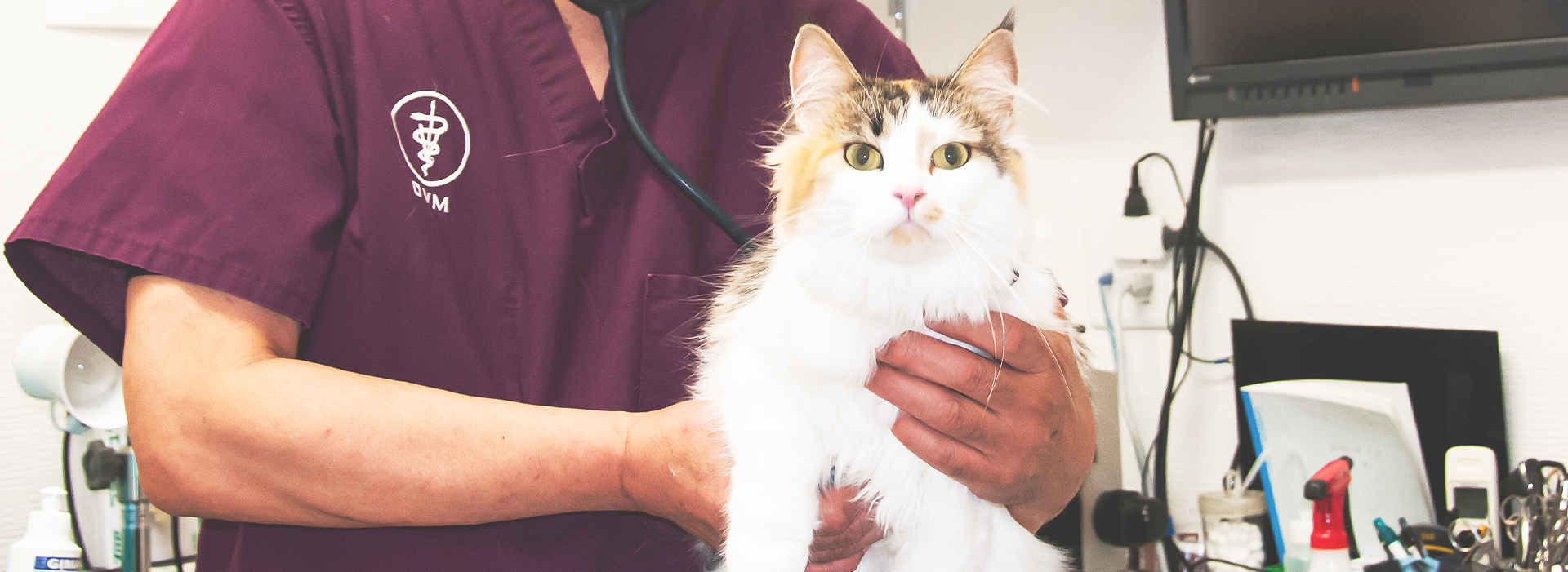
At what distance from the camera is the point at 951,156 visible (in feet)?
2.42

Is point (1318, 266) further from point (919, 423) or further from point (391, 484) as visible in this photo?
point (391, 484)

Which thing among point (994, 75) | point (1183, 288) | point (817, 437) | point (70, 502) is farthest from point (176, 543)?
point (1183, 288)

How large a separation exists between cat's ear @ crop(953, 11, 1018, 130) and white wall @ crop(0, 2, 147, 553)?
1.68 m

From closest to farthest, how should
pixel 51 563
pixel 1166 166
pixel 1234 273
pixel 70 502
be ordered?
1. pixel 51 563
2. pixel 70 502
3. pixel 1234 273
4. pixel 1166 166

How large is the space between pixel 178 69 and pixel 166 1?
4.00 ft

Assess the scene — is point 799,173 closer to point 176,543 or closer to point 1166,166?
point 1166,166

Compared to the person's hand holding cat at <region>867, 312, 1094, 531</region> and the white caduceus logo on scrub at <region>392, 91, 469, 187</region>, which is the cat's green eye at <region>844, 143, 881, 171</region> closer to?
the person's hand holding cat at <region>867, 312, 1094, 531</region>

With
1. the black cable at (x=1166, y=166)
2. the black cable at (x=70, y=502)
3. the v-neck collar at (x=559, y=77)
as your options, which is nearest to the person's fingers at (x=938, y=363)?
the v-neck collar at (x=559, y=77)

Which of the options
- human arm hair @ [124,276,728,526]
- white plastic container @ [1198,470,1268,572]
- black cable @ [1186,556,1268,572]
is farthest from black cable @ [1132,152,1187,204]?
human arm hair @ [124,276,728,526]

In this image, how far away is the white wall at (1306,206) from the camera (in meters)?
1.29

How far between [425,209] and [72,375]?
0.81 metres

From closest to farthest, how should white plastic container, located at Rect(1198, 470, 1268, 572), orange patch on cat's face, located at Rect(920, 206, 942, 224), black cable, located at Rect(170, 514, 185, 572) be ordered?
orange patch on cat's face, located at Rect(920, 206, 942, 224), white plastic container, located at Rect(1198, 470, 1268, 572), black cable, located at Rect(170, 514, 185, 572)

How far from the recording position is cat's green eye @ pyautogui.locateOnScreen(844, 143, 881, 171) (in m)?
0.73

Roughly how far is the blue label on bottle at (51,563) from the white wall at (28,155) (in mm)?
→ 554
